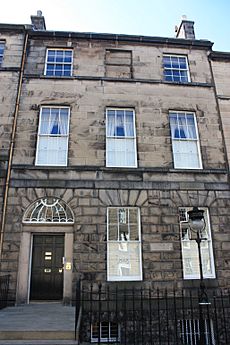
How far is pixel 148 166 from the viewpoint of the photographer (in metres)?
10.3

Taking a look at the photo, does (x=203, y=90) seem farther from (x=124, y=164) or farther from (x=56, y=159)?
(x=56, y=159)

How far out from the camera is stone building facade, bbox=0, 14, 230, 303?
9180 mm

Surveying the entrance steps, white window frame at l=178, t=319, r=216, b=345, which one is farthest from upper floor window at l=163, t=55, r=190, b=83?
the entrance steps

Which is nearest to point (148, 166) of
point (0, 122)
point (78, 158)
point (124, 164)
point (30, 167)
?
point (124, 164)

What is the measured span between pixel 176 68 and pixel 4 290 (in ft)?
37.2

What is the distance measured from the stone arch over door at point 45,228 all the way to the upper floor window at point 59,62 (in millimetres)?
5700

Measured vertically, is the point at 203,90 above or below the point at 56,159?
above

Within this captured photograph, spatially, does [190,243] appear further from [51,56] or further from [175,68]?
[51,56]

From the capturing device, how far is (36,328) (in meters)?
6.02

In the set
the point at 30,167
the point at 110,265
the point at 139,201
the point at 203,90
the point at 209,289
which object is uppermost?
the point at 203,90

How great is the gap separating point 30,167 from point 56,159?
1012mm

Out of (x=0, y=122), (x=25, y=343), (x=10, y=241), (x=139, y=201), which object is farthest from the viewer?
(x=0, y=122)

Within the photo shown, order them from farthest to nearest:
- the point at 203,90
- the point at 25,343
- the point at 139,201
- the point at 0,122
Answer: the point at 203,90, the point at 0,122, the point at 139,201, the point at 25,343

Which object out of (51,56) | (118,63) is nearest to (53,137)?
(51,56)
